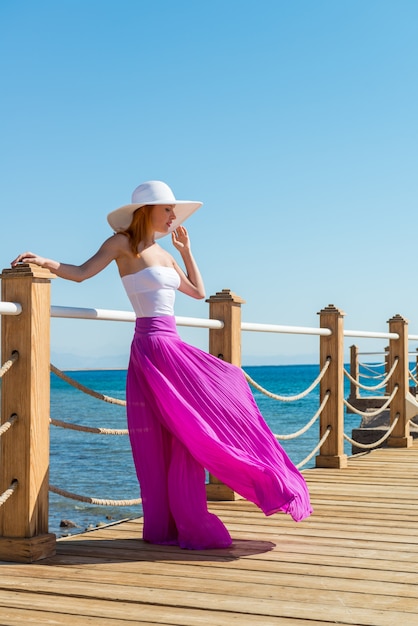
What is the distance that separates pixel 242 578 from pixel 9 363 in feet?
3.94

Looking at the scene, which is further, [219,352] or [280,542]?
[219,352]

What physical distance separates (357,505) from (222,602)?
6.99 feet

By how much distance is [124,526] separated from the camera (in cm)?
429

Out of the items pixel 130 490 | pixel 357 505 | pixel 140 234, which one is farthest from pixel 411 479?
pixel 130 490

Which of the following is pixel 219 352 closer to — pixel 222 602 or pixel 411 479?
pixel 411 479

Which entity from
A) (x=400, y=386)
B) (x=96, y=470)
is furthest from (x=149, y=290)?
(x=96, y=470)

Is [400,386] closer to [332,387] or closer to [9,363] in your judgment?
[332,387]

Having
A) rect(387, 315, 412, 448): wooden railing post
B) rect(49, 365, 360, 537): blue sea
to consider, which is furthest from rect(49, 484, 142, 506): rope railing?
rect(49, 365, 360, 537): blue sea

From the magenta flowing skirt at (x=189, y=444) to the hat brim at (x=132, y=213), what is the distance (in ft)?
1.42

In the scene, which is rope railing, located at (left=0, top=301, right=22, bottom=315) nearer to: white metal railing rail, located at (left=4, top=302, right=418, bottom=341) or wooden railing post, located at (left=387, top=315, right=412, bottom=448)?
white metal railing rail, located at (left=4, top=302, right=418, bottom=341)

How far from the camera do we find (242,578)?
319cm

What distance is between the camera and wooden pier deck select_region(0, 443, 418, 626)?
2736mm

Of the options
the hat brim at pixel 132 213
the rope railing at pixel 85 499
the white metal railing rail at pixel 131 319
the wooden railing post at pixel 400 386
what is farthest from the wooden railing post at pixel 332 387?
the hat brim at pixel 132 213

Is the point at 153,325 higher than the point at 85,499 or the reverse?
higher
